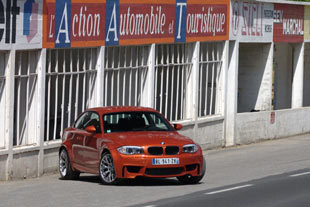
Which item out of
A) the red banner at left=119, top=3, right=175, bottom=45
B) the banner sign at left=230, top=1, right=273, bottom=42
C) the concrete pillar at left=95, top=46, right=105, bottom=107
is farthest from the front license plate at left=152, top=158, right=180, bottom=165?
the banner sign at left=230, top=1, right=273, bottom=42

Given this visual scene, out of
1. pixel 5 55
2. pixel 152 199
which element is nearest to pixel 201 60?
pixel 5 55

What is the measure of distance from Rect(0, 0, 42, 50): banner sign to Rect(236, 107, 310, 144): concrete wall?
415 inches

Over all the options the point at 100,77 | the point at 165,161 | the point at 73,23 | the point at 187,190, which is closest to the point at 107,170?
the point at 165,161

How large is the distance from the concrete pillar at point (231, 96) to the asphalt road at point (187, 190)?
604 centimetres

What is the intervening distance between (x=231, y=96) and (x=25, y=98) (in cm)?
1013

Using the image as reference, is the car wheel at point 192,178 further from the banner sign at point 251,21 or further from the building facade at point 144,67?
the banner sign at point 251,21

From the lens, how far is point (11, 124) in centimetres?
1858

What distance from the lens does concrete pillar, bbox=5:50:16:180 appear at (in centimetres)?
1839

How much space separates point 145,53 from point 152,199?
10.4 meters

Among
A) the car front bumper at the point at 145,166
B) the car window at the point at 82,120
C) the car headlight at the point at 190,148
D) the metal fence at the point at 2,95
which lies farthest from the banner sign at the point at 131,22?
the car headlight at the point at 190,148

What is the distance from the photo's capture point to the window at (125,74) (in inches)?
882

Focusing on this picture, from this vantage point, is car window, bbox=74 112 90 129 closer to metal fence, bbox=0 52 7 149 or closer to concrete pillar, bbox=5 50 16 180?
concrete pillar, bbox=5 50 16 180

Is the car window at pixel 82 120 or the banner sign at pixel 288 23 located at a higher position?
the banner sign at pixel 288 23

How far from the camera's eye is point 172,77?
25203 millimetres
